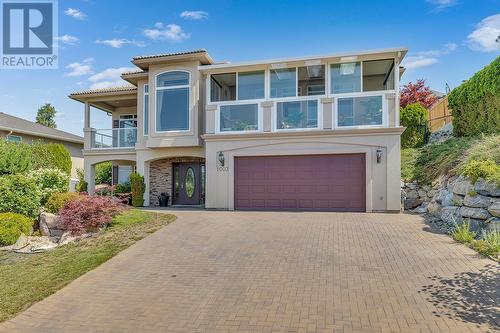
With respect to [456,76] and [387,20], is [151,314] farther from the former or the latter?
[456,76]

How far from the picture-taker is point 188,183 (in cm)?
1797

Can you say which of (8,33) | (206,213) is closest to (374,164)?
(206,213)

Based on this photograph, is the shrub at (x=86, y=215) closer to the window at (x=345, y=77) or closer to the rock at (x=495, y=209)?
the window at (x=345, y=77)

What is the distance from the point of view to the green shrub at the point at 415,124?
57.6ft

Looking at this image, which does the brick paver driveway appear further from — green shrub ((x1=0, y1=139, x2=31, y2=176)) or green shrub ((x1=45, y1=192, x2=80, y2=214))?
green shrub ((x1=0, y1=139, x2=31, y2=176))

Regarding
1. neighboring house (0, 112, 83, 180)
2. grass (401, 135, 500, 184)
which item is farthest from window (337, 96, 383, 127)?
neighboring house (0, 112, 83, 180)

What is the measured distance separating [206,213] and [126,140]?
779 cm

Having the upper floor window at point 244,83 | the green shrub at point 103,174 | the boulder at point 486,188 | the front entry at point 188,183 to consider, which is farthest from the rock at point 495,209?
the green shrub at point 103,174

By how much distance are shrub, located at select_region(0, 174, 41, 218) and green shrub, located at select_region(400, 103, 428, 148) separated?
17.1 m

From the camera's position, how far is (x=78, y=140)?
2766 cm

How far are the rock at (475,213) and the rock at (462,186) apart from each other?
536 millimetres

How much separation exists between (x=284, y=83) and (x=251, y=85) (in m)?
1.53

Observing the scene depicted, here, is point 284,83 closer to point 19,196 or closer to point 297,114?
point 297,114

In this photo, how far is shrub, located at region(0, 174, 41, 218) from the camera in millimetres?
11334
